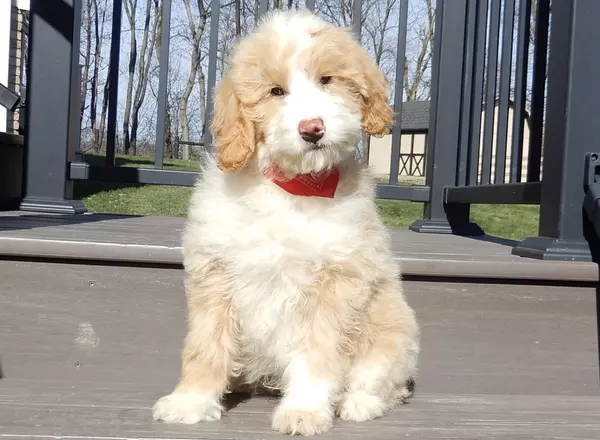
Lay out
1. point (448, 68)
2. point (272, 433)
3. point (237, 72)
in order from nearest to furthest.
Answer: point (272, 433) → point (237, 72) → point (448, 68)

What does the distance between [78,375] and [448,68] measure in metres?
2.81

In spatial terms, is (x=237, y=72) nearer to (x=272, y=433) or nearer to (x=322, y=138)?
(x=322, y=138)

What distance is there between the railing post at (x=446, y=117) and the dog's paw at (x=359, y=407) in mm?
2228

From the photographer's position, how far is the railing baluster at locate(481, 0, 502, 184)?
3.58m

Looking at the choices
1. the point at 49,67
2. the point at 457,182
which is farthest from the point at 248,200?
the point at 457,182

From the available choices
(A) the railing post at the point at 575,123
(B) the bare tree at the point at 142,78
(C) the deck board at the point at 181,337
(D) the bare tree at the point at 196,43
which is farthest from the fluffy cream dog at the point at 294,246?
(B) the bare tree at the point at 142,78

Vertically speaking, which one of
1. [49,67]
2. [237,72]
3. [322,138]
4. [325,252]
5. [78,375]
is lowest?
[78,375]

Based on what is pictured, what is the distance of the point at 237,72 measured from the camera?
182cm

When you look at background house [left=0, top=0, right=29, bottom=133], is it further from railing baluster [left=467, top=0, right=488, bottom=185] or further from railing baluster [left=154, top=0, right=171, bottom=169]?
railing baluster [left=467, top=0, right=488, bottom=185]

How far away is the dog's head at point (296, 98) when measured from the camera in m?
1.72

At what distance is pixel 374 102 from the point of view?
1.88m

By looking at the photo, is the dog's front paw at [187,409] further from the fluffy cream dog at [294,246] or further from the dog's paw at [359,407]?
the dog's paw at [359,407]

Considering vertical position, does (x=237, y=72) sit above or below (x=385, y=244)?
above

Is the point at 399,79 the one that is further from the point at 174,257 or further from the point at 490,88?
the point at 174,257
